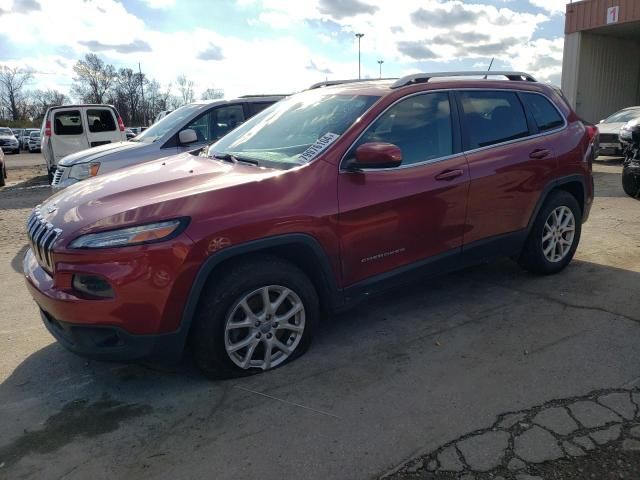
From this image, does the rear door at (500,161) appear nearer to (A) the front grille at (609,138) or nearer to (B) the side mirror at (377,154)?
(B) the side mirror at (377,154)

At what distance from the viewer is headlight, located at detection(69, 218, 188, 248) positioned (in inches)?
108

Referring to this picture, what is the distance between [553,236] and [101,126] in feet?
37.0

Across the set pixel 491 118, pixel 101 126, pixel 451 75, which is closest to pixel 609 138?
pixel 491 118

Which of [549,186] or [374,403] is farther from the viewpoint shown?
[549,186]

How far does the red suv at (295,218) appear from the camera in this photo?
9.18 ft

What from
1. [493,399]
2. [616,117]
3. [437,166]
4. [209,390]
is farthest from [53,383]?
[616,117]

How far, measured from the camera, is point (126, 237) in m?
2.75

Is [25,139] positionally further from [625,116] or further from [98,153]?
[625,116]

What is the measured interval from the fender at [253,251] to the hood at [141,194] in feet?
1.02

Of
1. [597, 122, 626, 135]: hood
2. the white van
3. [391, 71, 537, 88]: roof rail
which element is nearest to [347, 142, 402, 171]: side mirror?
[391, 71, 537, 88]: roof rail

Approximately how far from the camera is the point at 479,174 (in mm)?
4039

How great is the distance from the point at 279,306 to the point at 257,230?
0.53 m

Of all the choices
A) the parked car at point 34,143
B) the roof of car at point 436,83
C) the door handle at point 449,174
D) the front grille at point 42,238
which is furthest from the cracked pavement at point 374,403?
the parked car at point 34,143

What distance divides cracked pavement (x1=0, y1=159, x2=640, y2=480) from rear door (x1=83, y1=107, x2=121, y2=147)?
30.5 feet
